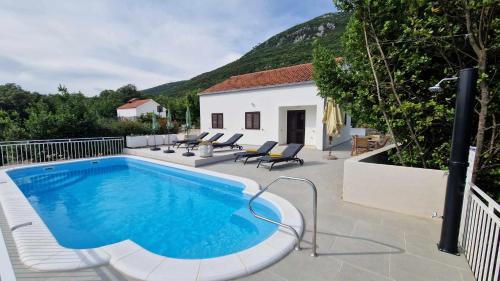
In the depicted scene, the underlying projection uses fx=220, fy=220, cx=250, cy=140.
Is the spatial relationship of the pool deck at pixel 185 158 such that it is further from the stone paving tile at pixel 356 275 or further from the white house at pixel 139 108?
the white house at pixel 139 108

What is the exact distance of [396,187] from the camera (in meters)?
4.30

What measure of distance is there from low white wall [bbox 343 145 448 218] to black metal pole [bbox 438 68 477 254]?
114 centimetres

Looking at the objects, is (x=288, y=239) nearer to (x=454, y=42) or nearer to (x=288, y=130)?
(x=454, y=42)

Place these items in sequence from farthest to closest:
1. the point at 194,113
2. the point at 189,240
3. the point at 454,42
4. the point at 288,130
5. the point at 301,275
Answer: the point at 194,113 → the point at 288,130 → the point at 189,240 → the point at 454,42 → the point at 301,275

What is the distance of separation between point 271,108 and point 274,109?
233 mm

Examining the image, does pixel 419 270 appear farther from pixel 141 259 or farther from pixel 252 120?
pixel 252 120

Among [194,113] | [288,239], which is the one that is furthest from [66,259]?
[194,113]

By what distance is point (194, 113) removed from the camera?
31859 mm

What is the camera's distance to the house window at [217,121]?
53.8ft

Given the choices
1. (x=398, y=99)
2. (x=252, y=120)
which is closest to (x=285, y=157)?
(x=398, y=99)

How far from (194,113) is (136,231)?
93.3 ft

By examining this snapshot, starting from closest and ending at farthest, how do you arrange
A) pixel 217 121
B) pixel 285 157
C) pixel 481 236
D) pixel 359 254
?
1. pixel 481 236
2. pixel 359 254
3. pixel 285 157
4. pixel 217 121

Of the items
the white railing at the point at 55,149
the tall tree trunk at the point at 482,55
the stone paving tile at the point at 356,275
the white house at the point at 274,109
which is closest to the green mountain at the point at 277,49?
the white house at the point at 274,109

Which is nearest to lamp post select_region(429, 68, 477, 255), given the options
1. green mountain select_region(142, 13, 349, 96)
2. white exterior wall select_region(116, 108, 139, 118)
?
green mountain select_region(142, 13, 349, 96)
